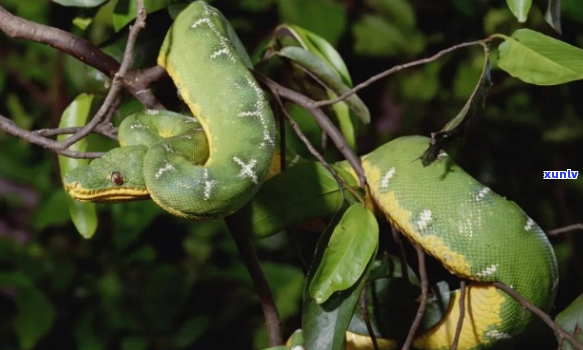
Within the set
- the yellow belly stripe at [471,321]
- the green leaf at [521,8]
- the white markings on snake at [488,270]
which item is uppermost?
the green leaf at [521,8]

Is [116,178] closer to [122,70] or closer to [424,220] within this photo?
[122,70]

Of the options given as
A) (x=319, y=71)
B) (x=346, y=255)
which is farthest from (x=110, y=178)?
(x=319, y=71)

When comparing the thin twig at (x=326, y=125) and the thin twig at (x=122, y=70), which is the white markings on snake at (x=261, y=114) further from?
the thin twig at (x=122, y=70)

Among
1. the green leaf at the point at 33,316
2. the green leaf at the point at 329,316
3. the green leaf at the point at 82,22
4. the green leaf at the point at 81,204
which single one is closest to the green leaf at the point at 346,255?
the green leaf at the point at 329,316

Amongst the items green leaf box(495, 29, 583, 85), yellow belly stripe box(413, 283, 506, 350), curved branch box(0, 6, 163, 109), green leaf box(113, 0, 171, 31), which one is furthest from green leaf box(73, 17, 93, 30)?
yellow belly stripe box(413, 283, 506, 350)

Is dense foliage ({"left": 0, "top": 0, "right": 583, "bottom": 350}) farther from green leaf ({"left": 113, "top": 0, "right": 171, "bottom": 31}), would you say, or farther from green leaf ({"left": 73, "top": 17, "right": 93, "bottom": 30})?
green leaf ({"left": 113, "top": 0, "right": 171, "bottom": 31})
